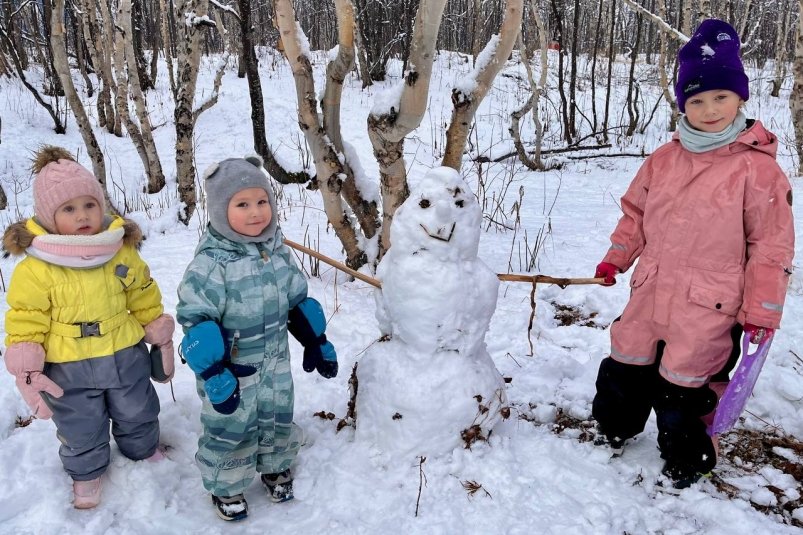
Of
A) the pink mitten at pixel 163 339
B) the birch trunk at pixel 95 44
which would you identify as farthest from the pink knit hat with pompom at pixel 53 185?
the birch trunk at pixel 95 44

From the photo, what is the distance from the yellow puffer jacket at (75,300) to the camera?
5.71 ft

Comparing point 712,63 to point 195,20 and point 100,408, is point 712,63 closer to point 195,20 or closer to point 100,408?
point 100,408

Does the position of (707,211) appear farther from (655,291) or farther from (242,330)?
(242,330)

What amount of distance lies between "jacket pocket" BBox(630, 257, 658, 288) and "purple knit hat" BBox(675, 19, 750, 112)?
55 centimetres

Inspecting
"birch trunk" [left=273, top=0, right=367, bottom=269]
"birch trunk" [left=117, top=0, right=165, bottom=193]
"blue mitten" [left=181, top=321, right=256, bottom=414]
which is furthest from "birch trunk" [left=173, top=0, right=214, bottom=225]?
"blue mitten" [left=181, top=321, right=256, bottom=414]

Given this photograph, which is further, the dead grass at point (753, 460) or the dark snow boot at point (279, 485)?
the dark snow boot at point (279, 485)

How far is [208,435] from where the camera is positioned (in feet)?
6.36

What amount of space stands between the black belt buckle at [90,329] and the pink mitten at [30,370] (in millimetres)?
128

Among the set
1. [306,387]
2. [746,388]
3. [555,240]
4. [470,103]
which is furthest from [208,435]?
[555,240]

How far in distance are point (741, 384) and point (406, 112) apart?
76.0 inches

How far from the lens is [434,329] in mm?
2055

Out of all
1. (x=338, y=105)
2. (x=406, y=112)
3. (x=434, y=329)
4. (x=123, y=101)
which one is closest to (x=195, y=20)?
(x=338, y=105)

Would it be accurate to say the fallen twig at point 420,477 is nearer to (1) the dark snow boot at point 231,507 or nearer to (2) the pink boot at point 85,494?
(1) the dark snow boot at point 231,507

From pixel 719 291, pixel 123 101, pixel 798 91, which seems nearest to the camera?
pixel 719 291
